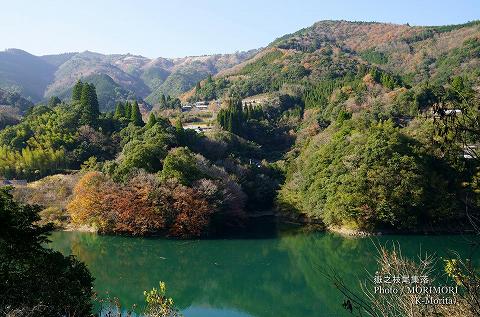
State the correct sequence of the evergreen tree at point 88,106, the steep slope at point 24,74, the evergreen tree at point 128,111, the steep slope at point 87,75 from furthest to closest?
1. the steep slope at point 87,75
2. the steep slope at point 24,74
3. the evergreen tree at point 128,111
4. the evergreen tree at point 88,106

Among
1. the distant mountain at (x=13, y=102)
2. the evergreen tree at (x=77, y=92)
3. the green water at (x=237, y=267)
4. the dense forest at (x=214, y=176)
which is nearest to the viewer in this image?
the dense forest at (x=214, y=176)

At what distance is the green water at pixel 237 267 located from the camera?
17.4 meters

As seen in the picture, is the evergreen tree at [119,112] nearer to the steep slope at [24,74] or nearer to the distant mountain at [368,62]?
the distant mountain at [368,62]

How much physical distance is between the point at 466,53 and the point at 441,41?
1673 centimetres

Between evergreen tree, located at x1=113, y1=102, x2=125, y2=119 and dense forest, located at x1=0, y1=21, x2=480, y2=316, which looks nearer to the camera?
dense forest, located at x1=0, y1=21, x2=480, y2=316

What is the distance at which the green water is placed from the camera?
17.4 metres

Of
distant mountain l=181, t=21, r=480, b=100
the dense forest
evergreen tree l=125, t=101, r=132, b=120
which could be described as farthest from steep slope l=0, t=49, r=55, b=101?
evergreen tree l=125, t=101, r=132, b=120

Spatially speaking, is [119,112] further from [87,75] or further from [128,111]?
[87,75]

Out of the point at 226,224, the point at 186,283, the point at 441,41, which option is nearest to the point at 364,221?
the point at 226,224

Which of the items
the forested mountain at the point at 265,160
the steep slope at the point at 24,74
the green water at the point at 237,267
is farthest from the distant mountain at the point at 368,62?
the steep slope at the point at 24,74

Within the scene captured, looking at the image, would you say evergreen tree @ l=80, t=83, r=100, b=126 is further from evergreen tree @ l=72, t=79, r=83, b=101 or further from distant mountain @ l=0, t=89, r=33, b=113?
distant mountain @ l=0, t=89, r=33, b=113

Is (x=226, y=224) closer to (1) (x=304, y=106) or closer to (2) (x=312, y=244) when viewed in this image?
(2) (x=312, y=244)

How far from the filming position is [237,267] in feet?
Result: 72.5

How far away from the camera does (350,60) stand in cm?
7394
